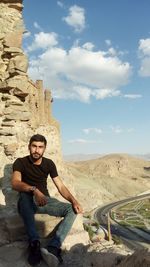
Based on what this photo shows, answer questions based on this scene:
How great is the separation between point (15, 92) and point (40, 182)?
3527 mm

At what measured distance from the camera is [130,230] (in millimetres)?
71812

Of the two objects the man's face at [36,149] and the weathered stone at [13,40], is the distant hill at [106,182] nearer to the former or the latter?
the weathered stone at [13,40]

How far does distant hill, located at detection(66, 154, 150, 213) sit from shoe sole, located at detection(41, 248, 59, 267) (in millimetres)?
87888

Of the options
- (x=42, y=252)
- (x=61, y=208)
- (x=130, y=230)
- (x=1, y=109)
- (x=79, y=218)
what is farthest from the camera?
(x=130, y=230)

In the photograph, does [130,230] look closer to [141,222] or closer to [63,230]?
[141,222]

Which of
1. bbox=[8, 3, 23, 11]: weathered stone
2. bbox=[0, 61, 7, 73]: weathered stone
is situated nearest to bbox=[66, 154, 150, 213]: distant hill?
bbox=[8, 3, 23, 11]: weathered stone

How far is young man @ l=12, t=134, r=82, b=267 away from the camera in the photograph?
698 centimetres

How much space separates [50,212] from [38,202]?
751 millimetres

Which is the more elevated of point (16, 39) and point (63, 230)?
point (16, 39)

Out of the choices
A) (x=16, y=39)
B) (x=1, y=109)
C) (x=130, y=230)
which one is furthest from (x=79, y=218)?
(x=130, y=230)

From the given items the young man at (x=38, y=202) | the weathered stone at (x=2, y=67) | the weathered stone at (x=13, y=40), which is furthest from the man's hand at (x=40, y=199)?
the weathered stone at (x=13, y=40)

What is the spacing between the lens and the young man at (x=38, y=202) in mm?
6984

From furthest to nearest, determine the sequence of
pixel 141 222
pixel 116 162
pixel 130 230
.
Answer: pixel 116 162
pixel 141 222
pixel 130 230

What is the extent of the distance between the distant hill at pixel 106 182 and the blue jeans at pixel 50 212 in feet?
287
